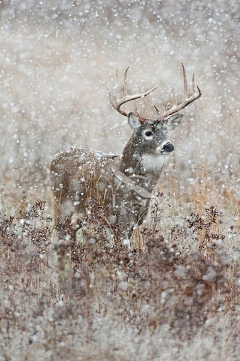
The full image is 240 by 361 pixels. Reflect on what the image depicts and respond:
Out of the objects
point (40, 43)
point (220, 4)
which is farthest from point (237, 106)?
point (40, 43)

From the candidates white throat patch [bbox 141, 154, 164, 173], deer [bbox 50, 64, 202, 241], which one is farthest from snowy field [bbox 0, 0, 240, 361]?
white throat patch [bbox 141, 154, 164, 173]

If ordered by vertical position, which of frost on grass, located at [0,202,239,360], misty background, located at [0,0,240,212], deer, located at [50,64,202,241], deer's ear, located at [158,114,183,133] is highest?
misty background, located at [0,0,240,212]

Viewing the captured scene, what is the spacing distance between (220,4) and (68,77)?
383cm

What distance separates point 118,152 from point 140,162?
11.6 feet

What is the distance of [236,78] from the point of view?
11039 millimetres

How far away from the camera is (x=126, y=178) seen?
19.5 ft

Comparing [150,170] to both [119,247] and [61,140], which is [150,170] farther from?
[61,140]

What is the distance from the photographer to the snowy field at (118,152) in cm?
425

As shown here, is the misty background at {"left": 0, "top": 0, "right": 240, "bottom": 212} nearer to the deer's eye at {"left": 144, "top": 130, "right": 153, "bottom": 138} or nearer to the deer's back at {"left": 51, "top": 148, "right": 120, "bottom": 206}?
the deer's back at {"left": 51, "top": 148, "right": 120, "bottom": 206}

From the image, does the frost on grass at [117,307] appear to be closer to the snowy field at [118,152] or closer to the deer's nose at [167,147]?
the snowy field at [118,152]

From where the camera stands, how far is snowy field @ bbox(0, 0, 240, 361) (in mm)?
4250

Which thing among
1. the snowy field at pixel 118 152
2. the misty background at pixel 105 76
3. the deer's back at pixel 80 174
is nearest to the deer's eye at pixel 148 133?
the deer's back at pixel 80 174

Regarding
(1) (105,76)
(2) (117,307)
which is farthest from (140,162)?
(1) (105,76)

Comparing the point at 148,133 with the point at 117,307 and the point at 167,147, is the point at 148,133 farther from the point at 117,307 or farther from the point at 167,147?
the point at 117,307
